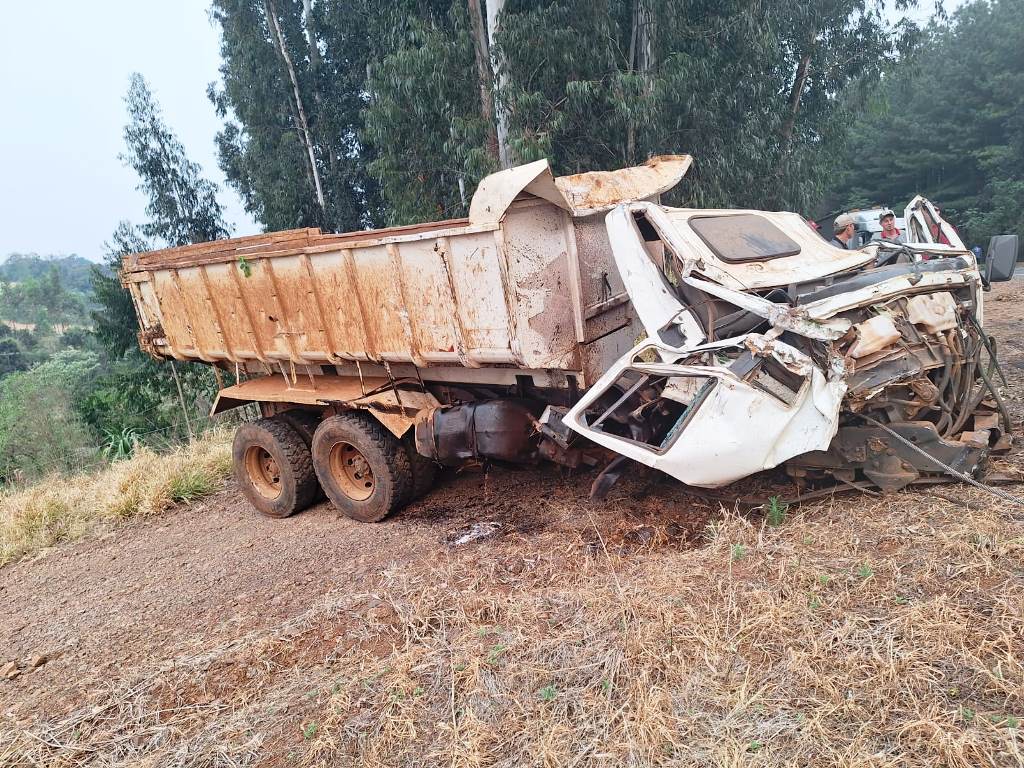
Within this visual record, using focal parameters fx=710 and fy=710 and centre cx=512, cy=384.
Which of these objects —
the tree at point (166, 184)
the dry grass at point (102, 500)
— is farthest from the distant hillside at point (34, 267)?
the dry grass at point (102, 500)

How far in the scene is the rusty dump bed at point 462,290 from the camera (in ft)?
14.2

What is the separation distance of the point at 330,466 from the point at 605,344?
255 cm

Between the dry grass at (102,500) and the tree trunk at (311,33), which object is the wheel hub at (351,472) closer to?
the dry grass at (102,500)

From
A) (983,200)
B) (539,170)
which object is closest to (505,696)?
(539,170)

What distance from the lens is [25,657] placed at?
4414 mm

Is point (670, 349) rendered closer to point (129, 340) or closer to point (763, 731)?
point (763, 731)

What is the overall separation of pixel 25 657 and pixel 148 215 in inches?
773

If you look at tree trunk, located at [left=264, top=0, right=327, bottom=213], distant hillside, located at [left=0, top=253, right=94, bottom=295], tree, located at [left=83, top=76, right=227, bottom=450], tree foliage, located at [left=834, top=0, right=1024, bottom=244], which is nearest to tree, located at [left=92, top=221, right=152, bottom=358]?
tree, located at [left=83, top=76, right=227, bottom=450]

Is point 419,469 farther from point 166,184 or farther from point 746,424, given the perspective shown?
point 166,184

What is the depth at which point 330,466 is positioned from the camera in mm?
5820

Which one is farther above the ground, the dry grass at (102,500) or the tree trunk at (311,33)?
the tree trunk at (311,33)

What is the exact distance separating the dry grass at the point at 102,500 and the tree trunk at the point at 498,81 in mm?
6468

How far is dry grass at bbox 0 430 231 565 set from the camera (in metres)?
6.82

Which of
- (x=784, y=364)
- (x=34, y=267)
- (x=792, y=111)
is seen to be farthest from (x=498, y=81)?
(x=34, y=267)
